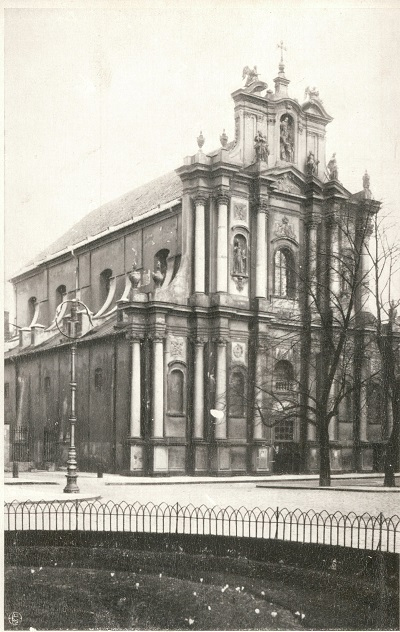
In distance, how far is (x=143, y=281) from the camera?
33281 mm

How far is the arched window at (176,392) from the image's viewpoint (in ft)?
101

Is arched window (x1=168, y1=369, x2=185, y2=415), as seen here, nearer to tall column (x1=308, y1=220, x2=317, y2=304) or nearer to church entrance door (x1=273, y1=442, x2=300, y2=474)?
church entrance door (x1=273, y1=442, x2=300, y2=474)

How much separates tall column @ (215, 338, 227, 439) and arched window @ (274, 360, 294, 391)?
2.07 m

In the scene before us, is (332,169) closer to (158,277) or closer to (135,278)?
(158,277)

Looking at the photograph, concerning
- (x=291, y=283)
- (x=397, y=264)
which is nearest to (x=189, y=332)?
(x=291, y=283)

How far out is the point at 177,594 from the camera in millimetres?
11391

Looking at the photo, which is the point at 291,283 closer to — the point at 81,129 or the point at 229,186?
the point at 229,186

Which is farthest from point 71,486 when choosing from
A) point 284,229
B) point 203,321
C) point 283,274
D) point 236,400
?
point 284,229

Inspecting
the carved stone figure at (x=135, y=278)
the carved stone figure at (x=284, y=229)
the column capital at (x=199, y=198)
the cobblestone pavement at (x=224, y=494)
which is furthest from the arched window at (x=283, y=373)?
the column capital at (x=199, y=198)

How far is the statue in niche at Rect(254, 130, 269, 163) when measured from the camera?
3219cm

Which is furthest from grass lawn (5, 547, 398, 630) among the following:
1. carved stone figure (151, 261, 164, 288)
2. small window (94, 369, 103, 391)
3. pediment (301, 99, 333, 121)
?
small window (94, 369, 103, 391)

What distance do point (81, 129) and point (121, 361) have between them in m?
16.9

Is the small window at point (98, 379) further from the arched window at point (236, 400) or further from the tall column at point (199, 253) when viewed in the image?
the arched window at point (236, 400)

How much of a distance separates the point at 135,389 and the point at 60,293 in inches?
204
